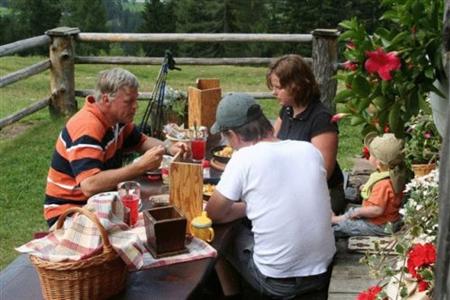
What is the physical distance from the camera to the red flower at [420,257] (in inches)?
74.2

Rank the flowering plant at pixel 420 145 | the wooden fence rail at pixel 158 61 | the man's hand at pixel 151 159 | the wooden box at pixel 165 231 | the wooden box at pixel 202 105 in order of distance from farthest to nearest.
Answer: the wooden fence rail at pixel 158 61 < the wooden box at pixel 202 105 < the man's hand at pixel 151 159 < the flowering plant at pixel 420 145 < the wooden box at pixel 165 231

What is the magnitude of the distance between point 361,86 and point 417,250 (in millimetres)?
683

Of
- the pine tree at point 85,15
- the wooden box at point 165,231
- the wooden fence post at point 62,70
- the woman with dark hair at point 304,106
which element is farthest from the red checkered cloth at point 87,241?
the pine tree at point 85,15

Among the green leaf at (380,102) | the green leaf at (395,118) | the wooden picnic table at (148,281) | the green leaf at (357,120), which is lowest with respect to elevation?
the wooden picnic table at (148,281)

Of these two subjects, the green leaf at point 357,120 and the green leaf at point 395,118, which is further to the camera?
the green leaf at point 357,120

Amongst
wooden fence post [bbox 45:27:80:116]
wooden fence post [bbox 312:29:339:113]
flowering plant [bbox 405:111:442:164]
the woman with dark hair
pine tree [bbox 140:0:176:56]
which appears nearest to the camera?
flowering plant [bbox 405:111:442:164]

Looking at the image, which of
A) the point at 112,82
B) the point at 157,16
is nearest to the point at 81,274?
the point at 112,82

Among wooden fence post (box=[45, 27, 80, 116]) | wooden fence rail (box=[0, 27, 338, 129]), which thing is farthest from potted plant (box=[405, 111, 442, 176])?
wooden fence post (box=[45, 27, 80, 116])

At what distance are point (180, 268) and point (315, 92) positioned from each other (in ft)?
5.48

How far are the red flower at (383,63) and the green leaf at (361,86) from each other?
2.5 inches

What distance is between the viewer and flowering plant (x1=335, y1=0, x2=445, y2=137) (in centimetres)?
133

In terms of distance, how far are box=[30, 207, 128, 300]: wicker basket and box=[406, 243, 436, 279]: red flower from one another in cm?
86

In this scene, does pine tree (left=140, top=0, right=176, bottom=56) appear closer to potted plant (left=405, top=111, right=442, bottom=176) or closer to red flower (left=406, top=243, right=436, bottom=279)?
potted plant (left=405, top=111, right=442, bottom=176)

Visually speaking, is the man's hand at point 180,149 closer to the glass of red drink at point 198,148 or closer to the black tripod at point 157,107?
the glass of red drink at point 198,148
